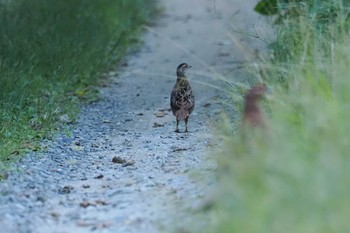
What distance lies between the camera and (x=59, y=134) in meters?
10.1

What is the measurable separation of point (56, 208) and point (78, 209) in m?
0.16

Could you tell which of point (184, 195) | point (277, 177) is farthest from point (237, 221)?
point (184, 195)

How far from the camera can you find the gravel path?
6.92 meters

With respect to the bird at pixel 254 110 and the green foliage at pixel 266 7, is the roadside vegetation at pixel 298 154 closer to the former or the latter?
the bird at pixel 254 110

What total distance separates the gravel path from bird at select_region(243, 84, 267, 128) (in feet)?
1.81

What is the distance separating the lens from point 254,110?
23.8ft

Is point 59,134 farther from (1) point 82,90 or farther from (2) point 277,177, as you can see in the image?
(2) point 277,177

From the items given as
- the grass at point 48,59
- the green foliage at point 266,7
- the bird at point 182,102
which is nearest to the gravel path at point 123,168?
the bird at point 182,102

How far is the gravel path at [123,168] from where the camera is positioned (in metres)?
6.92

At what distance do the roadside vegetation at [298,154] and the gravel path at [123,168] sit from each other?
0.49m

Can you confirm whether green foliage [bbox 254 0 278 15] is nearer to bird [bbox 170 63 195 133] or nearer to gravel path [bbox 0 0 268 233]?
gravel path [bbox 0 0 268 233]

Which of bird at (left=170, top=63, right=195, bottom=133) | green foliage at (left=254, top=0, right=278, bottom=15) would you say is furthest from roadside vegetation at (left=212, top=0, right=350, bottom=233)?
green foliage at (left=254, top=0, right=278, bottom=15)

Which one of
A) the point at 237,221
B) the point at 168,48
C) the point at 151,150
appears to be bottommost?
the point at 168,48

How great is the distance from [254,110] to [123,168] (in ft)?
5.89
